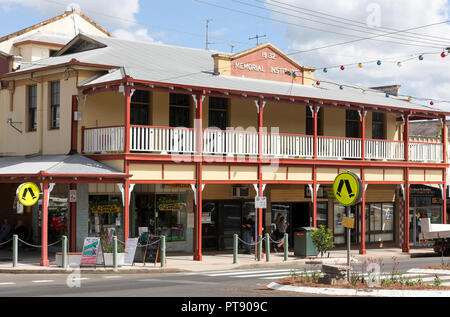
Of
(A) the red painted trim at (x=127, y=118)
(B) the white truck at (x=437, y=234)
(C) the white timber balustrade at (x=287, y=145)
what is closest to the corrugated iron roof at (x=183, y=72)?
(A) the red painted trim at (x=127, y=118)

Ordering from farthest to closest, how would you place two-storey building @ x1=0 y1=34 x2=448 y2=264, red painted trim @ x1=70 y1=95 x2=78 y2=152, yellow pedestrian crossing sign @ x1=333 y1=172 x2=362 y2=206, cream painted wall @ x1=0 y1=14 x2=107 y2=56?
cream painted wall @ x1=0 y1=14 x2=107 y2=56
red painted trim @ x1=70 y1=95 x2=78 y2=152
two-storey building @ x1=0 y1=34 x2=448 y2=264
yellow pedestrian crossing sign @ x1=333 y1=172 x2=362 y2=206

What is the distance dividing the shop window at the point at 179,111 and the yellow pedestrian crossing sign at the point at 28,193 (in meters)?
7.19

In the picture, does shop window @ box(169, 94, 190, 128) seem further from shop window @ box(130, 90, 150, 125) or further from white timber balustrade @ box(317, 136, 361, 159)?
white timber balustrade @ box(317, 136, 361, 159)

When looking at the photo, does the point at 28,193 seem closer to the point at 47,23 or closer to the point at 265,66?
the point at 265,66

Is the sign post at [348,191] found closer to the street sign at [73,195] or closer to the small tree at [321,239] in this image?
the small tree at [321,239]

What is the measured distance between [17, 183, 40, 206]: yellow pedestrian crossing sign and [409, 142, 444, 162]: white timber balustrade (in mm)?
17465

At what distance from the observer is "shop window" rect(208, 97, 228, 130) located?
30172mm

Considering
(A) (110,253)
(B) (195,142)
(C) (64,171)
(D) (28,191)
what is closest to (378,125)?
(B) (195,142)

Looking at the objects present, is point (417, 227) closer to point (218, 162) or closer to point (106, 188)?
point (218, 162)

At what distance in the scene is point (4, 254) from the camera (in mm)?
27953

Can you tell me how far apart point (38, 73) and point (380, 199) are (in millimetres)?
16651

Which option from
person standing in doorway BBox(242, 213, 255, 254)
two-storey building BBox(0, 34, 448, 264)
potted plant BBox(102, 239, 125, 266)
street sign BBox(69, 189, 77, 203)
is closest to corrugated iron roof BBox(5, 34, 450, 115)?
two-storey building BBox(0, 34, 448, 264)
